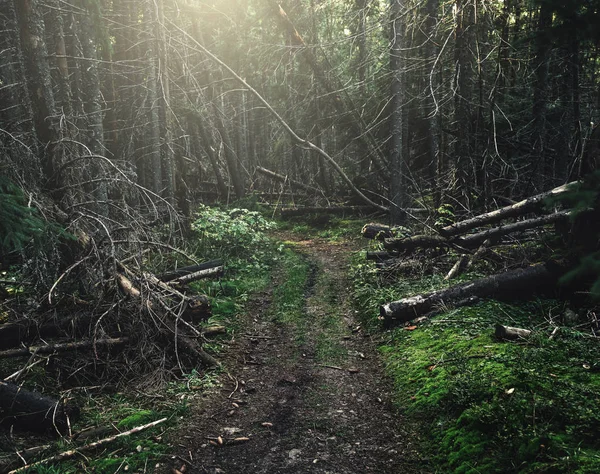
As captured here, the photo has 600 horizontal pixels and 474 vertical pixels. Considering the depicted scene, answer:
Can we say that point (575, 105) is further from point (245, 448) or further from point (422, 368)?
point (245, 448)

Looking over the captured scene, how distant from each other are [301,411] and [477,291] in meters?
3.75

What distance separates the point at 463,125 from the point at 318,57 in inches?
366

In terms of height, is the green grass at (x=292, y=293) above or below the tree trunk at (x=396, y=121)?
below

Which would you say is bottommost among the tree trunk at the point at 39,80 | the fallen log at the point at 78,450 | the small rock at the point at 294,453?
the small rock at the point at 294,453

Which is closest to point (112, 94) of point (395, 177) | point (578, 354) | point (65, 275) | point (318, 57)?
point (318, 57)

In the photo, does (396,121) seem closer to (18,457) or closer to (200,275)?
(200,275)

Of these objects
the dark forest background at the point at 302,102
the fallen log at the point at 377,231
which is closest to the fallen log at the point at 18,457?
the dark forest background at the point at 302,102

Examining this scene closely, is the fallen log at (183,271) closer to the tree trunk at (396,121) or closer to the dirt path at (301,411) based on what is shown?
the dirt path at (301,411)

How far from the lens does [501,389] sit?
160 inches

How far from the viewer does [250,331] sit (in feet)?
25.0

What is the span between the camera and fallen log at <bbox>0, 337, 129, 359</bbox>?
5.27m

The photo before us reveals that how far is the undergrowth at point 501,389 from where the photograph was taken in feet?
10.8

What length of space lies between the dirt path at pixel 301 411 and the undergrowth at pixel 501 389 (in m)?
0.36

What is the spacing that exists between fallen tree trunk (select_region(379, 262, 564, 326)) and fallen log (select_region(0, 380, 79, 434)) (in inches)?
191
